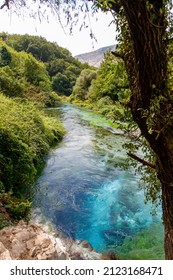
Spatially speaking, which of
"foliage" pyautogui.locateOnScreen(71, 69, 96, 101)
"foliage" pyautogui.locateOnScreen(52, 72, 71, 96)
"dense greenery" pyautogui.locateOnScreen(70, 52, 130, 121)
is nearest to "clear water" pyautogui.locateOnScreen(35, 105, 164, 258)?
"dense greenery" pyautogui.locateOnScreen(70, 52, 130, 121)

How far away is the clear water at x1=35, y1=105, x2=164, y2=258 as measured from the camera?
6863 millimetres

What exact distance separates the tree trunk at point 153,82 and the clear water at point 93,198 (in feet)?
7.58

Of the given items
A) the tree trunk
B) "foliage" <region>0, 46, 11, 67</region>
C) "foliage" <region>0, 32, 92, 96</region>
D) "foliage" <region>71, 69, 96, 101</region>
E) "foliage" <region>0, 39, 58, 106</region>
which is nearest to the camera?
the tree trunk

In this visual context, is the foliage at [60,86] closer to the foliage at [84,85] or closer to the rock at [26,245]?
the foliage at [84,85]

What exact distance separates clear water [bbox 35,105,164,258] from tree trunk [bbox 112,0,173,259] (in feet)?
7.58

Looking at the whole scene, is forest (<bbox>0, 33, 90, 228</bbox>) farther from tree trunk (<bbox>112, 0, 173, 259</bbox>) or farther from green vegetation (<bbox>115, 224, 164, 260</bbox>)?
tree trunk (<bbox>112, 0, 173, 259</bbox>)

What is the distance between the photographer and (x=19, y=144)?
7.69 m

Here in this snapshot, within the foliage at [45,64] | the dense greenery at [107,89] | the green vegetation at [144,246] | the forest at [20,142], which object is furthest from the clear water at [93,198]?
the foliage at [45,64]

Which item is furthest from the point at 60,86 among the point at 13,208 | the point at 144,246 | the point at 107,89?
the point at 144,246

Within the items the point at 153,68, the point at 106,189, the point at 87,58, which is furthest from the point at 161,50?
the point at 87,58

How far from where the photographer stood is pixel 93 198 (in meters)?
8.70

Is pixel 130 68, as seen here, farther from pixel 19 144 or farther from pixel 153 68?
pixel 19 144

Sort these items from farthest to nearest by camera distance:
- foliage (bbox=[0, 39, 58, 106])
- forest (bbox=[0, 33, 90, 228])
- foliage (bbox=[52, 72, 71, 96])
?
foliage (bbox=[52, 72, 71, 96]) < foliage (bbox=[0, 39, 58, 106]) < forest (bbox=[0, 33, 90, 228])

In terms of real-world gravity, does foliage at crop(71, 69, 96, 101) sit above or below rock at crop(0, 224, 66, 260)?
above
